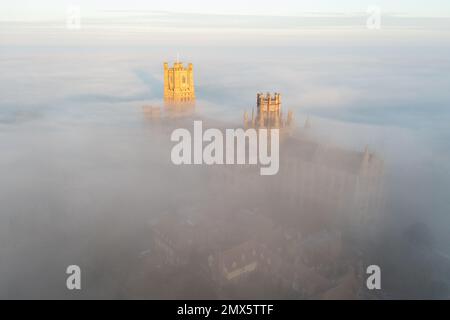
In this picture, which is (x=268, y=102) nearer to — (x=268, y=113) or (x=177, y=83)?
(x=268, y=113)

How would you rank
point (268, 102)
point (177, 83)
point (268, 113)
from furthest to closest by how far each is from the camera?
point (177, 83)
point (268, 113)
point (268, 102)

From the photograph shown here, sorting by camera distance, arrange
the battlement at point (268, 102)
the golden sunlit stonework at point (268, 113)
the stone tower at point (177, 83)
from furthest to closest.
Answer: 1. the stone tower at point (177, 83)
2. the golden sunlit stonework at point (268, 113)
3. the battlement at point (268, 102)

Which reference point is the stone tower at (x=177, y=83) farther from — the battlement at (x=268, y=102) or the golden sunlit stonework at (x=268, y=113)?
the battlement at (x=268, y=102)

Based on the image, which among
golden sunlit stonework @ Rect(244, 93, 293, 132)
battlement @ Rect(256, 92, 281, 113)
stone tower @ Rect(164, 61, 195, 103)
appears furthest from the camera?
stone tower @ Rect(164, 61, 195, 103)

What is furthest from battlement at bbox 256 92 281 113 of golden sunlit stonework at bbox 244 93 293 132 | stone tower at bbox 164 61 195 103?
stone tower at bbox 164 61 195 103

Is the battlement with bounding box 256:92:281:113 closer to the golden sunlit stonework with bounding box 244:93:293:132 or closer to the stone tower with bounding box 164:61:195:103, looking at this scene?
the golden sunlit stonework with bounding box 244:93:293:132

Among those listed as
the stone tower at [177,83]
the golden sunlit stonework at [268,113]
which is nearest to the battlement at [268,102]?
the golden sunlit stonework at [268,113]

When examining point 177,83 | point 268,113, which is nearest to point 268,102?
point 268,113
